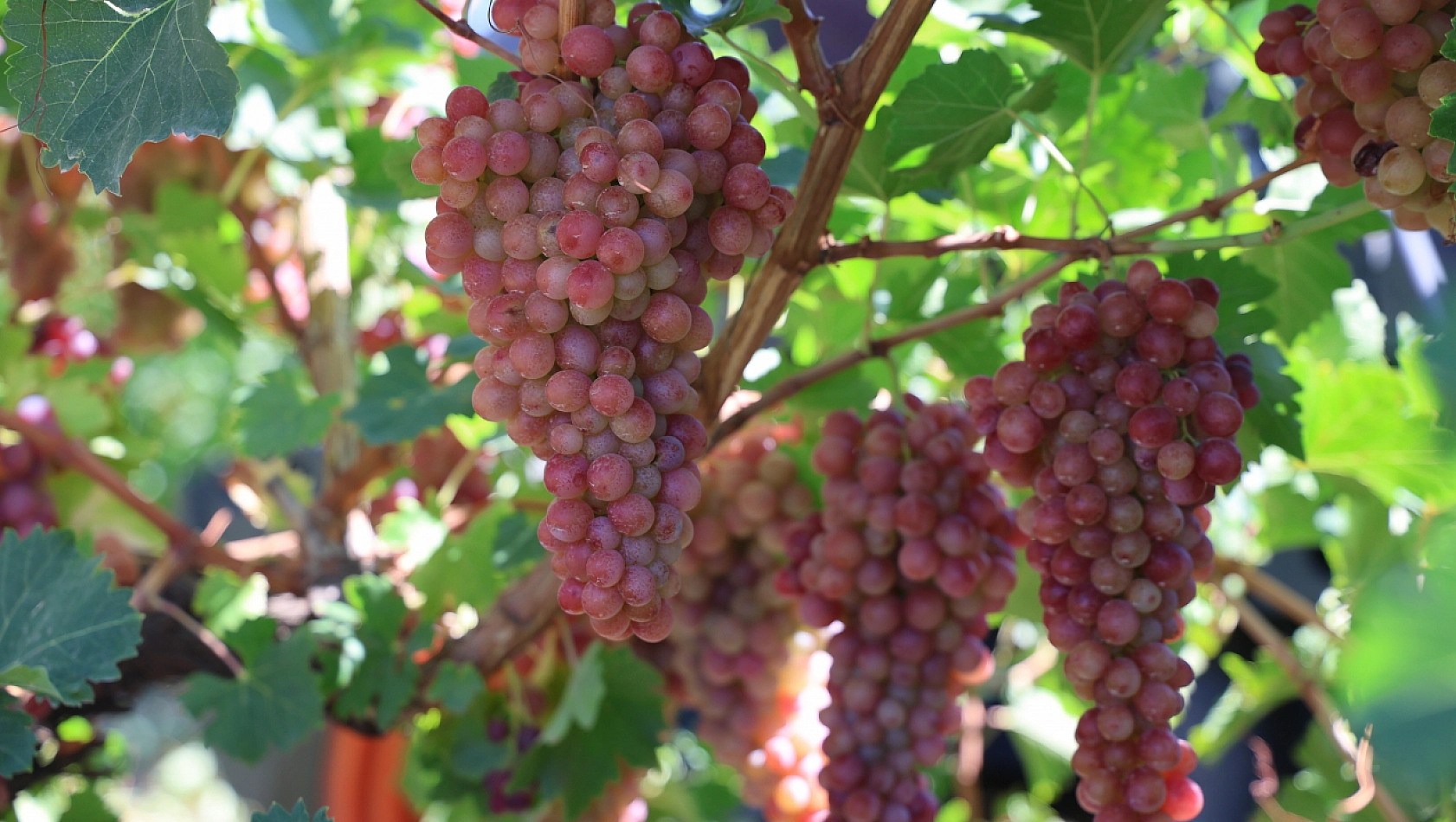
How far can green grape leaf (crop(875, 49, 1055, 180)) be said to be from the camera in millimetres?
488

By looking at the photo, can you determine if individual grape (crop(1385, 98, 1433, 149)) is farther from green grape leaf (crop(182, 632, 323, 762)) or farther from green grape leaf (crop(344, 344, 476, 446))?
green grape leaf (crop(182, 632, 323, 762))

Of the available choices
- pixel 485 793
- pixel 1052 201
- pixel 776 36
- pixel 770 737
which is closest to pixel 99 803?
pixel 485 793

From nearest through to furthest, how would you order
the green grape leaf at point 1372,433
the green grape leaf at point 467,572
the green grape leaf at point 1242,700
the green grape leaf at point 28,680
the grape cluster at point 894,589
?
the green grape leaf at point 28,680 < the grape cluster at point 894,589 < the green grape leaf at point 1372,433 < the green grape leaf at point 467,572 < the green grape leaf at point 1242,700

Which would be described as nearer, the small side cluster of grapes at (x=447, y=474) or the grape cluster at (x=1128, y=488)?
the grape cluster at (x=1128, y=488)

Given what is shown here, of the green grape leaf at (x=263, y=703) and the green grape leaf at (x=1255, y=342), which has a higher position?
the green grape leaf at (x=1255, y=342)

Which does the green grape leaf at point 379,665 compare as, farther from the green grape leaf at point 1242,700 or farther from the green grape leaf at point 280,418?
the green grape leaf at point 1242,700

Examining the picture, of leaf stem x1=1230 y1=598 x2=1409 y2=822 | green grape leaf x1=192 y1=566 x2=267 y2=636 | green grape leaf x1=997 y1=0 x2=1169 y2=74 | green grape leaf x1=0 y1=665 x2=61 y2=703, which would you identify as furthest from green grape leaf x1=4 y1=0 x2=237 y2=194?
leaf stem x1=1230 y1=598 x2=1409 y2=822

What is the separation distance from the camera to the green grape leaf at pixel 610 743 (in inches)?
30.6

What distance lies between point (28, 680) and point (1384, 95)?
620 millimetres

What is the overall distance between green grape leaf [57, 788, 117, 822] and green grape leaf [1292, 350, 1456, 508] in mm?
817

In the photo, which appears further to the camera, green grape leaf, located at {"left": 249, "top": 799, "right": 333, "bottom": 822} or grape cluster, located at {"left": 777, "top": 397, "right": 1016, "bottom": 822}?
grape cluster, located at {"left": 777, "top": 397, "right": 1016, "bottom": 822}

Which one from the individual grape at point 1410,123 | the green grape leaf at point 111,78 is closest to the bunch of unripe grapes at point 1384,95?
the individual grape at point 1410,123

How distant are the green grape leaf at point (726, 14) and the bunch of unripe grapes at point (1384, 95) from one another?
0.21 metres

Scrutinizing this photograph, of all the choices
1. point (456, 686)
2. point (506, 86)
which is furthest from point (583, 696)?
point (506, 86)
